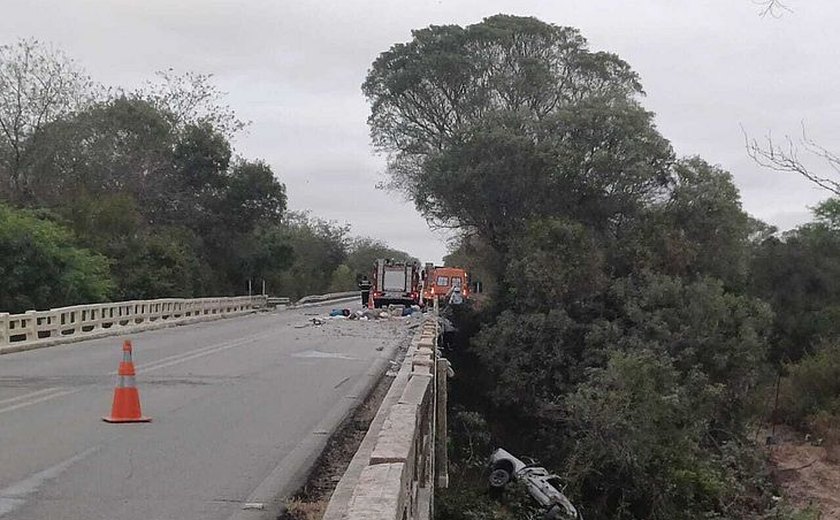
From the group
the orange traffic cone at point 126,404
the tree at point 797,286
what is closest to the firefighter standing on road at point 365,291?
the tree at point 797,286

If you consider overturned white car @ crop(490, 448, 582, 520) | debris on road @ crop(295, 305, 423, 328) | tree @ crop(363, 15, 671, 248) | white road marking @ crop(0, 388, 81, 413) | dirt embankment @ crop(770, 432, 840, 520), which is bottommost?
dirt embankment @ crop(770, 432, 840, 520)

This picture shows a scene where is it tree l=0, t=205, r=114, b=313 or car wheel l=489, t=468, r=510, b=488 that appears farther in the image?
tree l=0, t=205, r=114, b=313

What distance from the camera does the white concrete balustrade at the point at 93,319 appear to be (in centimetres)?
2311

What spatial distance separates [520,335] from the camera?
3266 cm

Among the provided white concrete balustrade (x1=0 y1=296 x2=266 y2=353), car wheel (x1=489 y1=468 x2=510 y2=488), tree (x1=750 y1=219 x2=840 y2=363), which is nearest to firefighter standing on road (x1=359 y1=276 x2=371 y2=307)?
white concrete balustrade (x1=0 y1=296 x2=266 y2=353)

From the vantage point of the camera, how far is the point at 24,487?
780 centimetres

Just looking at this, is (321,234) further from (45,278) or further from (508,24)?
(45,278)

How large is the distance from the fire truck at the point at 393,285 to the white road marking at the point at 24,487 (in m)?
43.1

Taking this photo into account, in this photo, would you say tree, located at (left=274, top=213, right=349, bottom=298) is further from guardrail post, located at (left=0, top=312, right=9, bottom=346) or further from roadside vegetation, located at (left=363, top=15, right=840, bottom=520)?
guardrail post, located at (left=0, top=312, right=9, bottom=346)

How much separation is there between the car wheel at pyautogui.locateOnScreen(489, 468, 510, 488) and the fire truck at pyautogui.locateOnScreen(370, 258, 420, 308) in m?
33.4

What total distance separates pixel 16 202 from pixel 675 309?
30.8 m

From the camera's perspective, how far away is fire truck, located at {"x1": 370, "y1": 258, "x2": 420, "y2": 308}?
52206mm

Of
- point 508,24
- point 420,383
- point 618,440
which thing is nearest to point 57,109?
point 508,24

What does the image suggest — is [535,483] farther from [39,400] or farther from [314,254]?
[314,254]
